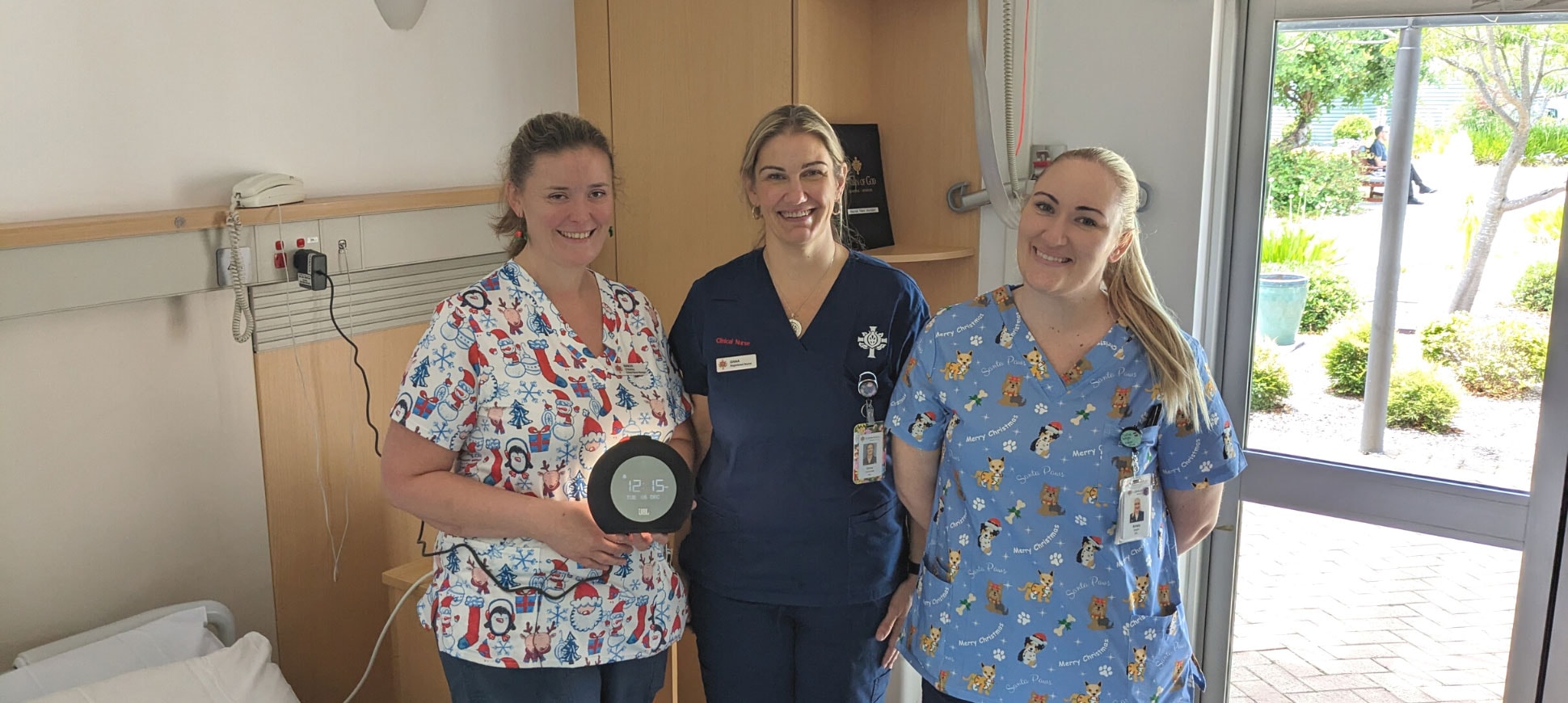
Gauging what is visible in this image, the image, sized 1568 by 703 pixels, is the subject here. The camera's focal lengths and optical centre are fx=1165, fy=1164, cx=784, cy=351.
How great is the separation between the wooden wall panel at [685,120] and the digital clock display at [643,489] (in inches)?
40.4

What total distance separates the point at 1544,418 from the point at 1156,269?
73 centimetres

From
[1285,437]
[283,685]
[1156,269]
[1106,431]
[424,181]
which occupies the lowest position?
[283,685]

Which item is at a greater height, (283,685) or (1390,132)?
(1390,132)

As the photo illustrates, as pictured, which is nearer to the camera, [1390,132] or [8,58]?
[8,58]

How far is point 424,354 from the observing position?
5.45ft

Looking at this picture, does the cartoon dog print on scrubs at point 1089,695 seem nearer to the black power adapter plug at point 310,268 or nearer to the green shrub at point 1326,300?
the green shrub at point 1326,300

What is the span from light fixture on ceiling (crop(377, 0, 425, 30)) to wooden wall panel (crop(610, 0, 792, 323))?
20.3 inches

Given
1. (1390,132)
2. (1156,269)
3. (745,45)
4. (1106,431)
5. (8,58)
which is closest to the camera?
(1106,431)

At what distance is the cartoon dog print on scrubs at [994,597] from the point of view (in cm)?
162

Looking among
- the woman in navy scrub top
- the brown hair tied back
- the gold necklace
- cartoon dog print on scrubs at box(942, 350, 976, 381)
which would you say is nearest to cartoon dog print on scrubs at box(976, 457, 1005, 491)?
cartoon dog print on scrubs at box(942, 350, 976, 381)

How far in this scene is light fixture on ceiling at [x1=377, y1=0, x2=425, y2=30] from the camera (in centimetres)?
240

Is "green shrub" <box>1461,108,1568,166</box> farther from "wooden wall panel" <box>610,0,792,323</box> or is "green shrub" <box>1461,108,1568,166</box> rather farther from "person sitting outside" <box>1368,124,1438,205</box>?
"wooden wall panel" <box>610,0,792,323</box>

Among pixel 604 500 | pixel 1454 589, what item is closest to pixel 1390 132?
pixel 1454 589

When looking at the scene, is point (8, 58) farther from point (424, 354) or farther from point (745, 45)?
point (745, 45)
